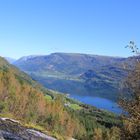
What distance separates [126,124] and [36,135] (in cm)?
1300

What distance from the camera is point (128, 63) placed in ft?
88.0

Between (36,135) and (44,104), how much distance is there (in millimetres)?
161958

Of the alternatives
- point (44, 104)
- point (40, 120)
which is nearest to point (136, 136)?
point (40, 120)

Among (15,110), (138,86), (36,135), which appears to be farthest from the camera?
(15,110)

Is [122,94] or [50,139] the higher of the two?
[122,94]

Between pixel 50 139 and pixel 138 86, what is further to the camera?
pixel 50 139

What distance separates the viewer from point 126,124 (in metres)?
26.8

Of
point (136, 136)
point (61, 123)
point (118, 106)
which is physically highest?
point (118, 106)

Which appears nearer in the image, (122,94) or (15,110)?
(122,94)

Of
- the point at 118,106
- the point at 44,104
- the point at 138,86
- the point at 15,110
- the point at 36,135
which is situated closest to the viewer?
the point at 138,86

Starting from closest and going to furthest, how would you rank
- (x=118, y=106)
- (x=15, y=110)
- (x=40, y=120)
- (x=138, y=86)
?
1. (x=138, y=86)
2. (x=118, y=106)
3. (x=15, y=110)
4. (x=40, y=120)

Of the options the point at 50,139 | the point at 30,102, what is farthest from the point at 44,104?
the point at 50,139

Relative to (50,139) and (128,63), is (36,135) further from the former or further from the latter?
(128,63)

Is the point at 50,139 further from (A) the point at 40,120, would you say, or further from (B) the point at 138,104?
(A) the point at 40,120
